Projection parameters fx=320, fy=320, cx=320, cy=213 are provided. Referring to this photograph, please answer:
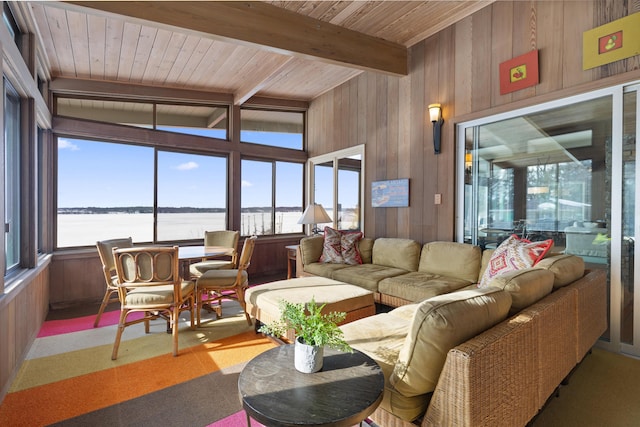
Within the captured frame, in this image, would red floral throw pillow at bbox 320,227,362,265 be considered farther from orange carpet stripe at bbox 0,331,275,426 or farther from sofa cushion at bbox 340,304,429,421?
sofa cushion at bbox 340,304,429,421

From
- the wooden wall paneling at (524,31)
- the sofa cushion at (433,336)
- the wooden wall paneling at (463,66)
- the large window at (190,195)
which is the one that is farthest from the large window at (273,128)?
the sofa cushion at (433,336)

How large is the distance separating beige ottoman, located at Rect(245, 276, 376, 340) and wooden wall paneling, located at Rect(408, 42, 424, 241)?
1.58 meters

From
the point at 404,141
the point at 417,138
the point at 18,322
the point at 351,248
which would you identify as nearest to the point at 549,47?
the point at 417,138

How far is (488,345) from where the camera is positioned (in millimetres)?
1239

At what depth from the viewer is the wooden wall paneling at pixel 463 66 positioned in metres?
3.56

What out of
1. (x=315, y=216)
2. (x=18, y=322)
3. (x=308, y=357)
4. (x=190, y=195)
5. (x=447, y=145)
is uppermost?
(x=447, y=145)

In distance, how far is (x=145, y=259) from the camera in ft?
8.80

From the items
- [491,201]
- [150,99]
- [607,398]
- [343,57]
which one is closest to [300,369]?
[607,398]

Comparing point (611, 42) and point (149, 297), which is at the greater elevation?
point (611, 42)

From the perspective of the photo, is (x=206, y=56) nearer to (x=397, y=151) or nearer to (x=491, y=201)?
(x=397, y=151)

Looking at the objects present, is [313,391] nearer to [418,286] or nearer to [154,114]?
[418,286]

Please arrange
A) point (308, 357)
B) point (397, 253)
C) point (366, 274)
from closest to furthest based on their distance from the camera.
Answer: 1. point (308, 357)
2. point (366, 274)
3. point (397, 253)

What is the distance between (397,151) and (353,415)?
3738mm

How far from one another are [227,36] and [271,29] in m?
0.47
